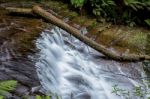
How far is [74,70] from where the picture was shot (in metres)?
7.29

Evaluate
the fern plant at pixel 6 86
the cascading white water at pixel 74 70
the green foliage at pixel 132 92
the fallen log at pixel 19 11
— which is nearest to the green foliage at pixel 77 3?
the cascading white water at pixel 74 70

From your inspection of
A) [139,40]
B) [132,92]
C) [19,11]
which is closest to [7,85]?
[132,92]

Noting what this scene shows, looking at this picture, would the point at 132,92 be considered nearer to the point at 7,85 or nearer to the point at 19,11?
→ the point at 7,85

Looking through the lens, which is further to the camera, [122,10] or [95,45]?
[122,10]

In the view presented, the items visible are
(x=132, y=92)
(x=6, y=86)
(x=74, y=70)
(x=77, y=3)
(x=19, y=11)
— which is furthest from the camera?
(x=77, y=3)

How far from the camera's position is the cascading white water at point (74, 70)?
21.0 ft

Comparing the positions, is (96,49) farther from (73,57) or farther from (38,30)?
(38,30)

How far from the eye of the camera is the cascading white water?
6.40 metres

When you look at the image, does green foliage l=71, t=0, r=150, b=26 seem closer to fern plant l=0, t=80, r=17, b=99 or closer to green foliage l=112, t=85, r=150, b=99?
green foliage l=112, t=85, r=150, b=99

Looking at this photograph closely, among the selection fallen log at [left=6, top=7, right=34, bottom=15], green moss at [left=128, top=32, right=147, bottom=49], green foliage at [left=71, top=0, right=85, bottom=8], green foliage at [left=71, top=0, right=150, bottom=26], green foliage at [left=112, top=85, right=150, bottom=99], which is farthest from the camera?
green foliage at [left=71, top=0, right=150, bottom=26]

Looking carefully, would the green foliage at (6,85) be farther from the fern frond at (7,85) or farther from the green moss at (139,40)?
the green moss at (139,40)

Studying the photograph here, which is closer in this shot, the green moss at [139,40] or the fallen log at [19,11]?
the fallen log at [19,11]

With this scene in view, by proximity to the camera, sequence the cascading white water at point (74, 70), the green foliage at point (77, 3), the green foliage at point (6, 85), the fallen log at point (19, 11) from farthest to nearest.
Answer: the green foliage at point (77, 3)
the fallen log at point (19, 11)
the cascading white water at point (74, 70)
the green foliage at point (6, 85)

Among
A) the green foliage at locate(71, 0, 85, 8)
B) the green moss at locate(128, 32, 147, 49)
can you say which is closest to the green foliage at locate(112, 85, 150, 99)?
the green moss at locate(128, 32, 147, 49)
